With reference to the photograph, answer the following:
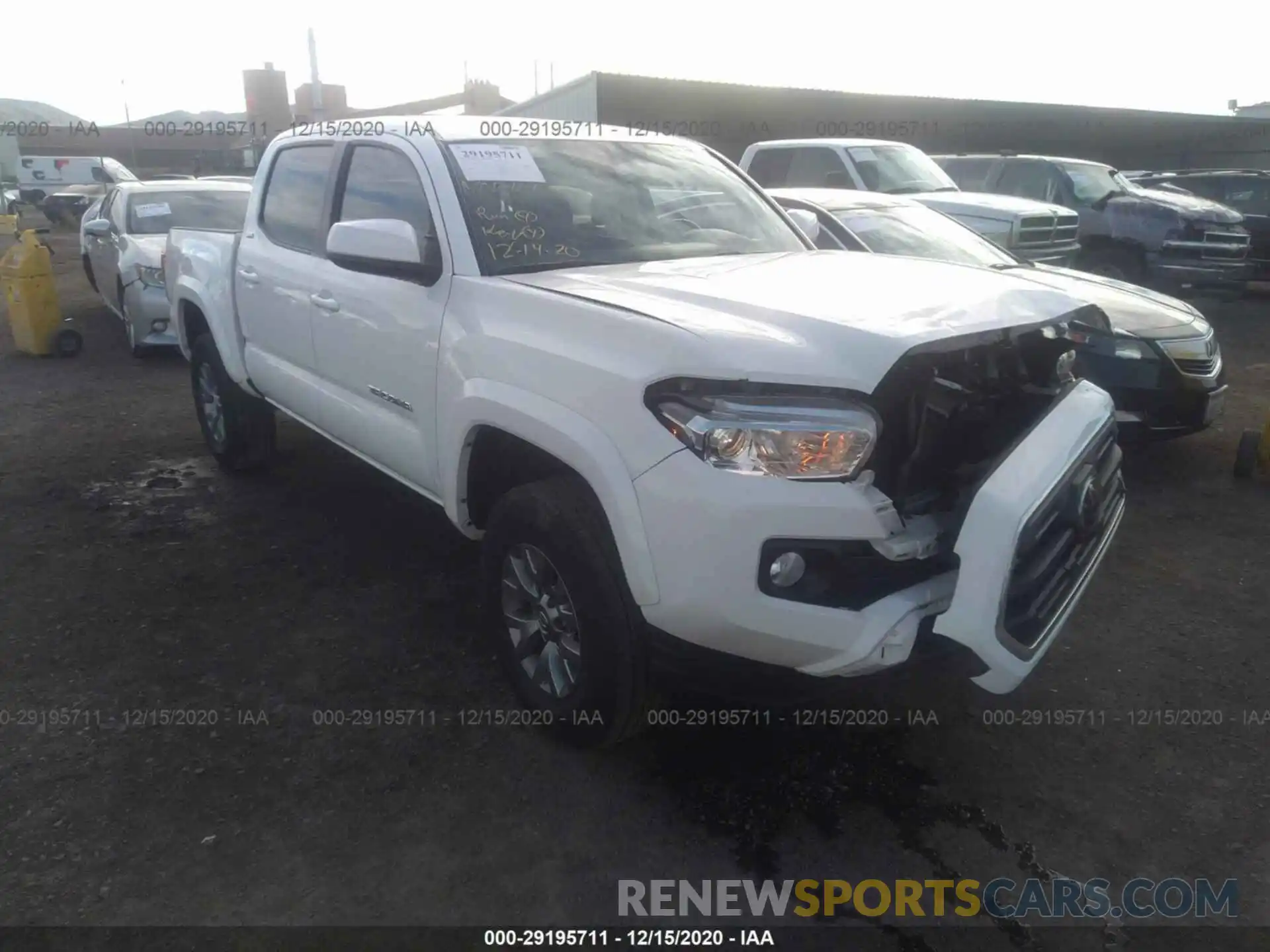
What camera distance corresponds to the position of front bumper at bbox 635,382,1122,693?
7.36ft

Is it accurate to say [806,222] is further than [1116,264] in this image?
No

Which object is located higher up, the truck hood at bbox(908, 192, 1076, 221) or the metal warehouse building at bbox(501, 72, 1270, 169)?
the metal warehouse building at bbox(501, 72, 1270, 169)

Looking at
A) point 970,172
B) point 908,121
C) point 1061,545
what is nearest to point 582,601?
point 1061,545

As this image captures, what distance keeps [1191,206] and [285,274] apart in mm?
10275

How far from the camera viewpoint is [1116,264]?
10859 millimetres

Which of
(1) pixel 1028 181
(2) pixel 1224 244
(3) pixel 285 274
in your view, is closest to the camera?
(3) pixel 285 274

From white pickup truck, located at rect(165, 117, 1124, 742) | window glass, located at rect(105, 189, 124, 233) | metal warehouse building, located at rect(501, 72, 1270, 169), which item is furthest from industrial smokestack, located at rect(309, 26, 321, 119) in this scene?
white pickup truck, located at rect(165, 117, 1124, 742)

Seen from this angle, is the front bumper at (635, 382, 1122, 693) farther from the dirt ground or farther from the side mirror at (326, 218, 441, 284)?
the side mirror at (326, 218, 441, 284)

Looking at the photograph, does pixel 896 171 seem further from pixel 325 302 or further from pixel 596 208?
pixel 325 302

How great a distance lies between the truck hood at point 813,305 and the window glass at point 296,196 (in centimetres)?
164

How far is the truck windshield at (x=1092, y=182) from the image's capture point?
1099 cm

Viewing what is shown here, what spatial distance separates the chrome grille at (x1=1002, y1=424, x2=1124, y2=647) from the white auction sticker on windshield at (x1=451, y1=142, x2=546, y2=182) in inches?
82.9

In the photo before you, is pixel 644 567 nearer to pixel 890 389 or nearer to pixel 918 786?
pixel 890 389

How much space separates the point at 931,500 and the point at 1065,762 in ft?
3.72
